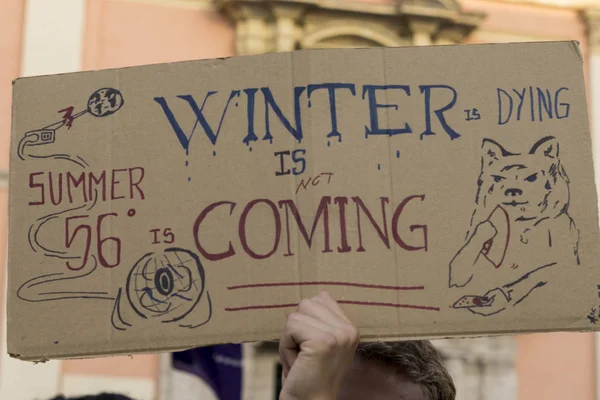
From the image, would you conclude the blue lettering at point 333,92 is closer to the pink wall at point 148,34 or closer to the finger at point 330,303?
the finger at point 330,303

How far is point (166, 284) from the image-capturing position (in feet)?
6.17

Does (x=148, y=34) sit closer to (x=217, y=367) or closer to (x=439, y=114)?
(x=217, y=367)

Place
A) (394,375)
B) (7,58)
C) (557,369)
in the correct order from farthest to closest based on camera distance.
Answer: (557,369) → (7,58) → (394,375)

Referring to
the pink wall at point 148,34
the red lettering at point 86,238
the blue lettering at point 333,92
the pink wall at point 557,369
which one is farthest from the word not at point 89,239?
the pink wall at point 557,369

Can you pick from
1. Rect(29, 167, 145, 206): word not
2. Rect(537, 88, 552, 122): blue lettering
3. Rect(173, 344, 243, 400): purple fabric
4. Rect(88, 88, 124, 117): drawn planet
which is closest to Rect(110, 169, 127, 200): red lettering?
Rect(29, 167, 145, 206): word not

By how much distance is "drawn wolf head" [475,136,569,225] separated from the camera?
6.08ft

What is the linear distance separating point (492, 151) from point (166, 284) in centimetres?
58

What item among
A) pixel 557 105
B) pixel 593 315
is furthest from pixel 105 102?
pixel 593 315

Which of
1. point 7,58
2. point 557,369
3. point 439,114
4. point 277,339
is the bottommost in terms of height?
point 557,369

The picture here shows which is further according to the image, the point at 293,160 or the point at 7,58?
the point at 7,58

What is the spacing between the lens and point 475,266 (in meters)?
1.83

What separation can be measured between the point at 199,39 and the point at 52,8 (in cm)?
104

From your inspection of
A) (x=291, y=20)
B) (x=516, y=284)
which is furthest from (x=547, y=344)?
(x=516, y=284)

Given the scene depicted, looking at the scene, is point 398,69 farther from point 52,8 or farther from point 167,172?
point 52,8
